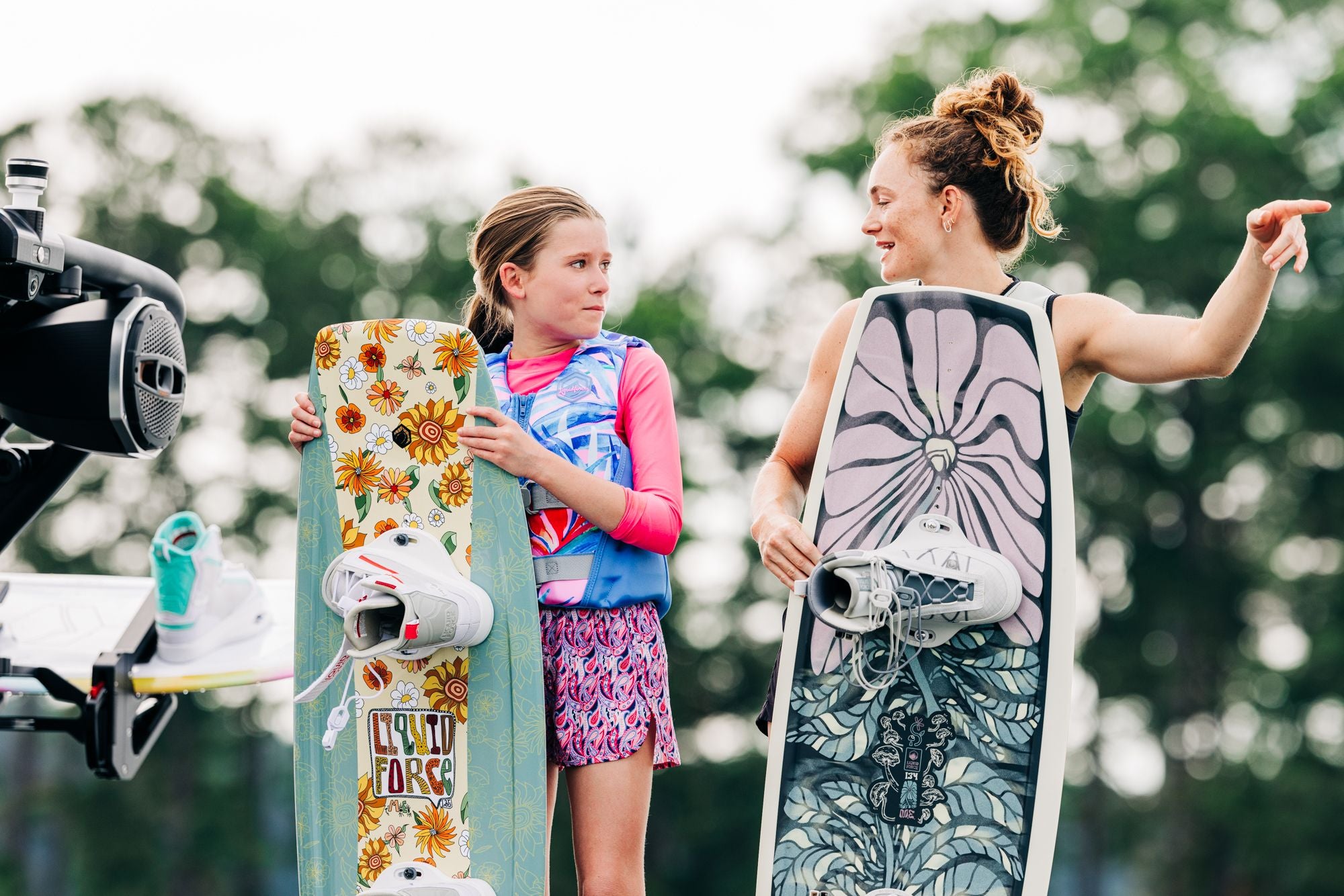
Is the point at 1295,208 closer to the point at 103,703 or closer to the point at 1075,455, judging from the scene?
the point at 103,703

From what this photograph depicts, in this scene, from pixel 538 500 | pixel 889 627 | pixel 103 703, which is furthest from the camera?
pixel 103 703

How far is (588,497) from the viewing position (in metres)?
2.78

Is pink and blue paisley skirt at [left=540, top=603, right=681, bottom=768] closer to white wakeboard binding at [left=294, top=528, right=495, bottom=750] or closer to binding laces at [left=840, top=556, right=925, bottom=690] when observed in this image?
white wakeboard binding at [left=294, top=528, right=495, bottom=750]

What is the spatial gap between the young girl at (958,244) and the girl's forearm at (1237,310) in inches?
5.0

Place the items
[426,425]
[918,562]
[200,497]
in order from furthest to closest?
[200,497]
[426,425]
[918,562]

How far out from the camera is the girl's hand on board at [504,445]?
9.36 ft

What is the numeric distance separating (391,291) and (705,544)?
16.6ft

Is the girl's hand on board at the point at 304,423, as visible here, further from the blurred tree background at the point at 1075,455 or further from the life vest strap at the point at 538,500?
the blurred tree background at the point at 1075,455

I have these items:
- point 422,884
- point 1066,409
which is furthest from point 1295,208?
point 422,884

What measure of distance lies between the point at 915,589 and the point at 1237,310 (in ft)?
2.45

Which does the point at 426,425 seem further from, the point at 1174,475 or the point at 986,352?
the point at 1174,475

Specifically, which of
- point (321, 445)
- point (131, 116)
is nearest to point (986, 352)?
point (321, 445)

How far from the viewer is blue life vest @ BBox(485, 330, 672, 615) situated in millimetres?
2863

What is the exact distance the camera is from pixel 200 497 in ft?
59.4
